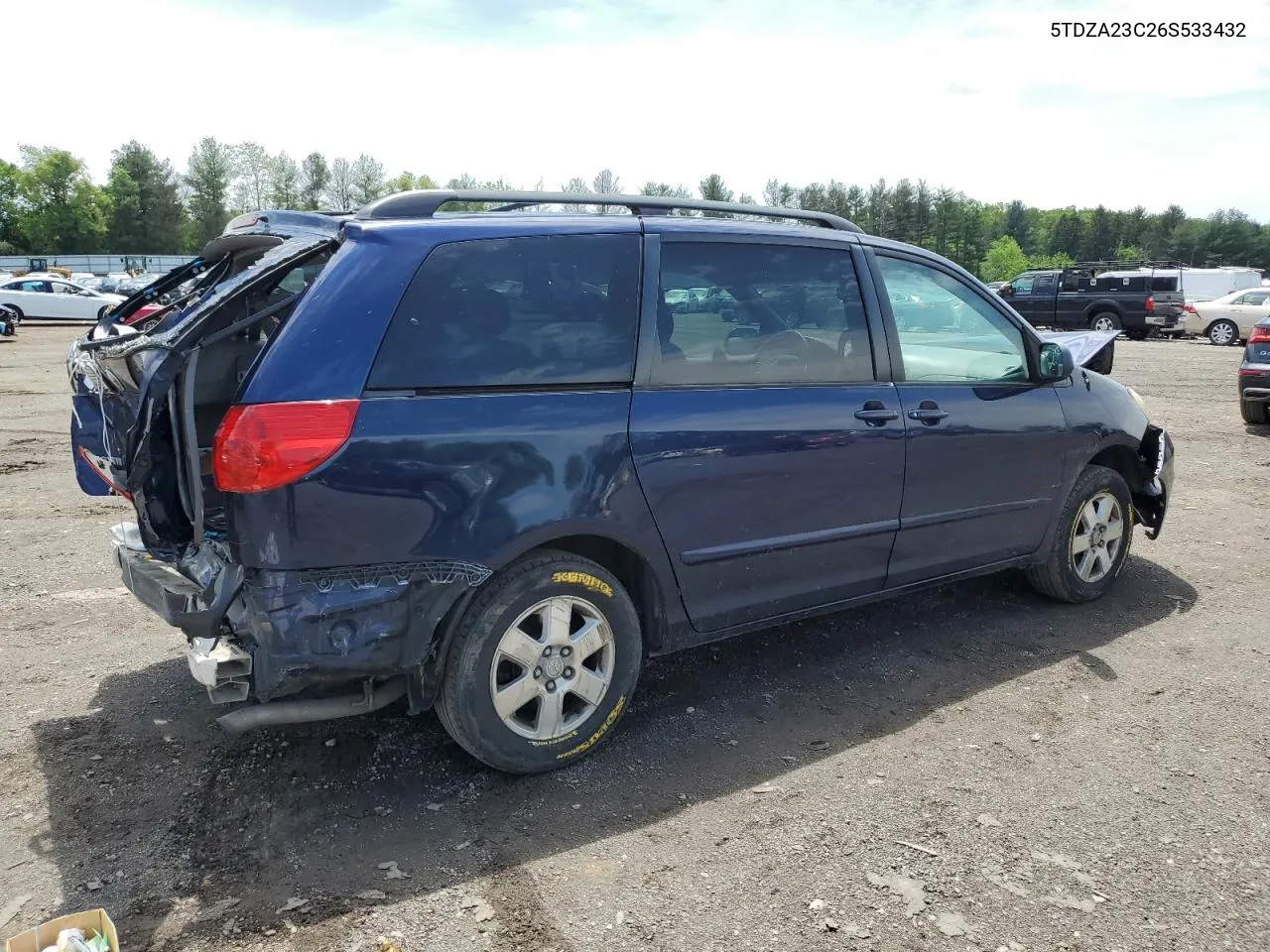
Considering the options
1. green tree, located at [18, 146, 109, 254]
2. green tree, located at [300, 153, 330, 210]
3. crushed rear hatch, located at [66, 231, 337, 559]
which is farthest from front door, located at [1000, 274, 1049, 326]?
green tree, located at [18, 146, 109, 254]

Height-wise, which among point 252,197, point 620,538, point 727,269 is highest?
point 252,197

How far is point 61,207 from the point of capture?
102 m

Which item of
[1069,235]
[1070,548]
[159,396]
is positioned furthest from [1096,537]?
[1069,235]

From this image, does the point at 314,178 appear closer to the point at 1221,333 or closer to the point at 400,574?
the point at 1221,333

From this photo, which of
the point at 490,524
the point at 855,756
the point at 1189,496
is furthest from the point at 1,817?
the point at 1189,496

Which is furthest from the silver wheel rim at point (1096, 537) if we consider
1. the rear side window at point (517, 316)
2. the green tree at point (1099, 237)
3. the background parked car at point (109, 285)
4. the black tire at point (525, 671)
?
the green tree at point (1099, 237)

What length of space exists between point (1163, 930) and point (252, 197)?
372ft

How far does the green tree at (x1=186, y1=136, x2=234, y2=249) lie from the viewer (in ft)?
324

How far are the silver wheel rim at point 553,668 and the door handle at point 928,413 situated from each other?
1.66m

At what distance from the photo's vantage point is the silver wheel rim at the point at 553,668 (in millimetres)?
3262

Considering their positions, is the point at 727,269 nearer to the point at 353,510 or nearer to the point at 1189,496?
the point at 353,510

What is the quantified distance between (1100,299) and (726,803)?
2658 centimetres

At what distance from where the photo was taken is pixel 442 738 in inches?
144

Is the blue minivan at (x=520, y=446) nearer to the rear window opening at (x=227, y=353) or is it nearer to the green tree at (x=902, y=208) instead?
the rear window opening at (x=227, y=353)
